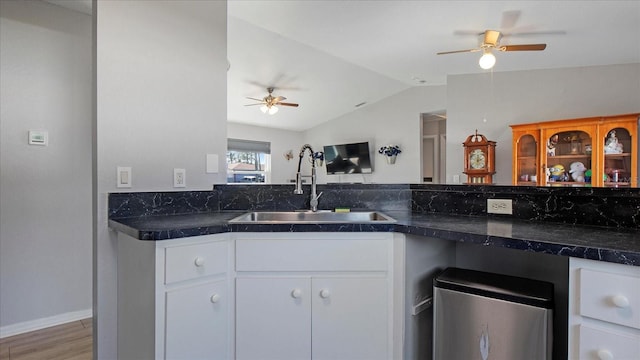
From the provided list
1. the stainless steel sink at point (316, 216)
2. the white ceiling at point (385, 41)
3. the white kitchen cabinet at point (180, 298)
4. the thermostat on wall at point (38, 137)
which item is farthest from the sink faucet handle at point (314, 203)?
the thermostat on wall at point (38, 137)

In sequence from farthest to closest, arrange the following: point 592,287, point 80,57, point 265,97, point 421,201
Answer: point 265,97
point 80,57
point 421,201
point 592,287

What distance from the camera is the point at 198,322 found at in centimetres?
136

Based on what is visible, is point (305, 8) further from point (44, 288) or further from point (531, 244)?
point (44, 288)

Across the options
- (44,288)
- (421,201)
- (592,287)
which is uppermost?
(421,201)

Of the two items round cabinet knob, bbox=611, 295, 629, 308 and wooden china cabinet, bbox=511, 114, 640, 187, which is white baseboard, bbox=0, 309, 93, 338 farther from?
wooden china cabinet, bbox=511, 114, 640, 187

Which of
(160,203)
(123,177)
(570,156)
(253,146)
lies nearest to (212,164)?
(160,203)

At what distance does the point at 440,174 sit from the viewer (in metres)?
3.85

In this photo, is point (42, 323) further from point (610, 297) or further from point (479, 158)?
point (479, 158)

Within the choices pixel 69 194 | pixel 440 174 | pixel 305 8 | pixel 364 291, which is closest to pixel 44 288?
pixel 69 194

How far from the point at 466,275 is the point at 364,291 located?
17.8 inches

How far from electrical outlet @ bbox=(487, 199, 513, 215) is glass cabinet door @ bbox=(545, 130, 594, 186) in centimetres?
174

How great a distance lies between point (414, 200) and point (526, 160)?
79.5 inches

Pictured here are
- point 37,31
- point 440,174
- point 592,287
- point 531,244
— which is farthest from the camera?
point 440,174

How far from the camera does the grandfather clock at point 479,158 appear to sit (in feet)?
10.9
